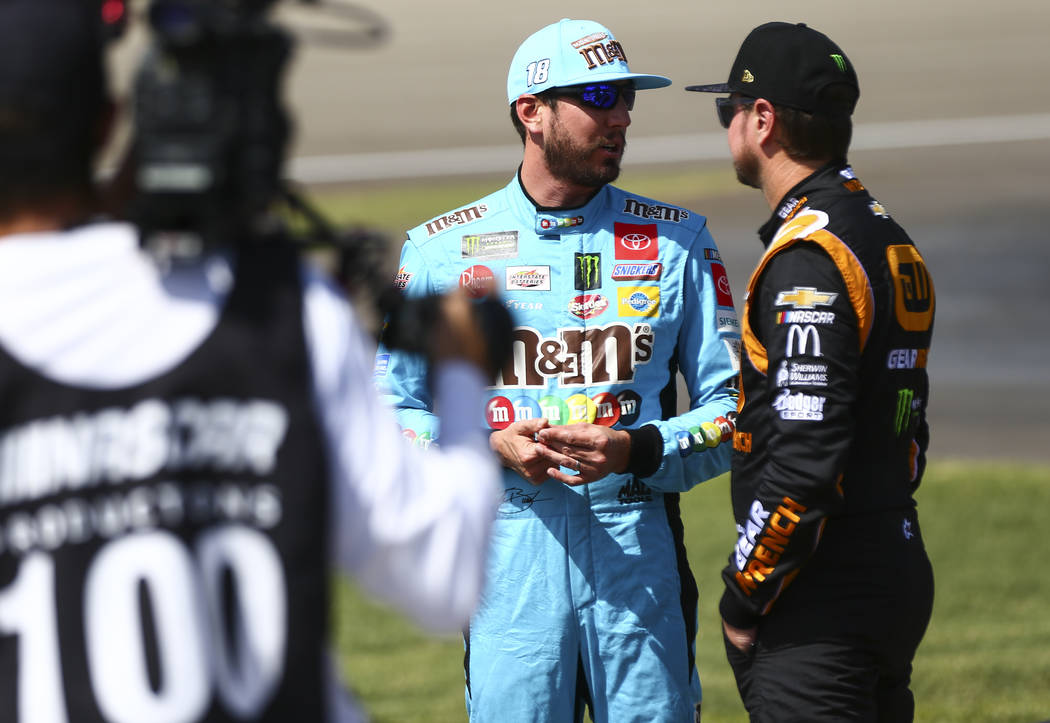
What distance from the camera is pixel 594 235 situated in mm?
3854

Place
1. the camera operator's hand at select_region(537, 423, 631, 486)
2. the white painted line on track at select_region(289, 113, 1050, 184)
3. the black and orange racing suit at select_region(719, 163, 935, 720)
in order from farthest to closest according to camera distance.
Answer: the white painted line on track at select_region(289, 113, 1050, 184) < the camera operator's hand at select_region(537, 423, 631, 486) < the black and orange racing suit at select_region(719, 163, 935, 720)

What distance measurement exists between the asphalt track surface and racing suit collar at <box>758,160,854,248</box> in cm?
347

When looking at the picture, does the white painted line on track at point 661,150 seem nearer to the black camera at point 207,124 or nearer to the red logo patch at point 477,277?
the red logo patch at point 477,277

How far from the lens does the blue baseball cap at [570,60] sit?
3.86m

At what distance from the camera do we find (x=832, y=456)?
10.1ft

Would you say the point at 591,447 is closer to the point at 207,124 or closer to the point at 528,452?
the point at 528,452

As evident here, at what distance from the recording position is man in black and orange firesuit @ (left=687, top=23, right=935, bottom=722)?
3.09 metres

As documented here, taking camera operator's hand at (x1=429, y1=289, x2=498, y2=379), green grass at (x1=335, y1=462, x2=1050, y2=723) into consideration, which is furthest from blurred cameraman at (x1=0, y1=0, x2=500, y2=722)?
green grass at (x1=335, y1=462, x2=1050, y2=723)

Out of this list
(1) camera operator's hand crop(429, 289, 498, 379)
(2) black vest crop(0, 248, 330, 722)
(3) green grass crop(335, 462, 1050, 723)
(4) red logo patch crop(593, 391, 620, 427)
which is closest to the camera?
(2) black vest crop(0, 248, 330, 722)

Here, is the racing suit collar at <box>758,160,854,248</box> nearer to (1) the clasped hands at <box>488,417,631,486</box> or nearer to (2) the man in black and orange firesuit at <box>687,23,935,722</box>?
(2) the man in black and orange firesuit at <box>687,23,935,722</box>

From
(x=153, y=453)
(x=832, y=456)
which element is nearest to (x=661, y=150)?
(x=832, y=456)

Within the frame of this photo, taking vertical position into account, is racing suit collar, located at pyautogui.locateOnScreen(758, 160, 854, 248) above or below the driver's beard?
A: below

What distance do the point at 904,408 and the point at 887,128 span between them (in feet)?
57.5

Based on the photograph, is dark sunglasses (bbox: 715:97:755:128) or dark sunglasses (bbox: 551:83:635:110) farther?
dark sunglasses (bbox: 551:83:635:110)
